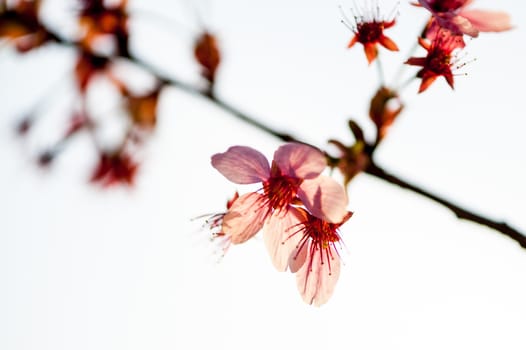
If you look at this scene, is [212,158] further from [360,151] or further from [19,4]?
[19,4]

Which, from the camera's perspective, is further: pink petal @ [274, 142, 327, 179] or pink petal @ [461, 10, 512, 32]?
pink petal @ [461, 10, 512, 32]

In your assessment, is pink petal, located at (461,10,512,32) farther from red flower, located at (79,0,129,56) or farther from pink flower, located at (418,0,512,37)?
red flower, located at (79,0,129,56)

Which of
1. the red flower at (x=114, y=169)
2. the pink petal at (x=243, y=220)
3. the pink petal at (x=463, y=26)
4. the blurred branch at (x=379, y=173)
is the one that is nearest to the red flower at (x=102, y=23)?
the blurred branch at (x=379, y=173)

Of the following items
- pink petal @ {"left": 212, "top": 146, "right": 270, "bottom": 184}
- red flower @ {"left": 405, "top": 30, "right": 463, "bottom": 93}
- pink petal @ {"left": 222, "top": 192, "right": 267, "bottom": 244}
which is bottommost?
pink petal @ {"left": 222, "top": 192, "right": 267, "bottom": 244}

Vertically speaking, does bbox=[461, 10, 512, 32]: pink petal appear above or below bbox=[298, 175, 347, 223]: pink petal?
above

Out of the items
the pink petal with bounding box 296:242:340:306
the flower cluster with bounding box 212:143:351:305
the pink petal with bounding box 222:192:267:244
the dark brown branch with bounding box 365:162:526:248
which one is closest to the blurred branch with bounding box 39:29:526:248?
the dark brown branch with bounding box 365:162:526:248

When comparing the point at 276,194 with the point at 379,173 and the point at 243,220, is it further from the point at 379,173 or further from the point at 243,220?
the point at 379,173

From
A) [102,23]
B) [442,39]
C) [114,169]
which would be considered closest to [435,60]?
[442,39]
